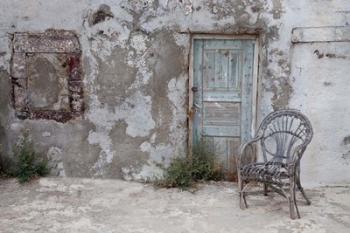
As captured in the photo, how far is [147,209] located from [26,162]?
1.63 metres

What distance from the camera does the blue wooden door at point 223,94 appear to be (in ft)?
19.4

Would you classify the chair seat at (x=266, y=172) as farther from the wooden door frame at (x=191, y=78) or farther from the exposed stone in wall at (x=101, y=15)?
the exposed stone in wall at (x=101, y=15)

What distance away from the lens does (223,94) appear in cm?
600

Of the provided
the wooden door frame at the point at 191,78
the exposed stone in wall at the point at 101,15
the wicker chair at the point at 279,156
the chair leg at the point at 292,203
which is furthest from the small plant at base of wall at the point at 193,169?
the exposed stone in wall at the point at 101,15

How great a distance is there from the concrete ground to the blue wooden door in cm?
52

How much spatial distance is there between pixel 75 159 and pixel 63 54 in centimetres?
122

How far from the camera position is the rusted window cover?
19.5ft

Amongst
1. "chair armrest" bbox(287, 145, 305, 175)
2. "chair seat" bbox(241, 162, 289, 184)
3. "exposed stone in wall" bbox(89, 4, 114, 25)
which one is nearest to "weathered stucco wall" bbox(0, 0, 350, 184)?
"exposed stone in wall" bbox(89, 4, 114, 25)

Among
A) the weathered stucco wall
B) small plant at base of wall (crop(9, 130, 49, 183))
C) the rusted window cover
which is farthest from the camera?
small plant at base of wall (crop(9, 130, 49, 183))

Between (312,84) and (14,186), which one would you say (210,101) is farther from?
(14,186)

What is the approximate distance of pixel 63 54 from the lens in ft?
Result: 19.6

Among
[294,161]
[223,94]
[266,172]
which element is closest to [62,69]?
[223,94]

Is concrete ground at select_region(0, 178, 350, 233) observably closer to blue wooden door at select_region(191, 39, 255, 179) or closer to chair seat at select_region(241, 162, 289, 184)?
chair seat at select_region(241, 162, 289, 184)

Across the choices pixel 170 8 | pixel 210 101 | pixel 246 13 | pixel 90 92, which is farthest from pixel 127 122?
pixel 246 13
